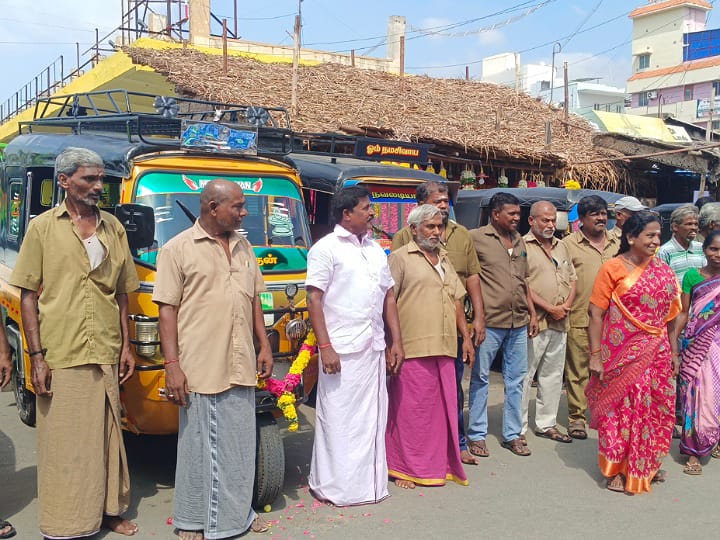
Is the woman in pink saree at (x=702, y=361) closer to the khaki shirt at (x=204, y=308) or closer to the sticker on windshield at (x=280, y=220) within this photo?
the sticker on windshield at (x=280, y=220)

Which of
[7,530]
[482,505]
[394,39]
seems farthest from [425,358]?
[394,39]

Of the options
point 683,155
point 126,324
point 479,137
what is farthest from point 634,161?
point 126,324

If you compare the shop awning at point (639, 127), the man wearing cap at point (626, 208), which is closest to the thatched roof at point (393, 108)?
the shop awning at point (639, 127)

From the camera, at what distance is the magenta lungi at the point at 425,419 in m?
4.89

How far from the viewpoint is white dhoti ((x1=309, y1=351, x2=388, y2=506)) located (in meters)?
4.52

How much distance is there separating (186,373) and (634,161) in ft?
41.8

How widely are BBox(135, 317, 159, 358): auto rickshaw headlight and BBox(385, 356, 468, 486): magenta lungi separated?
1675mm

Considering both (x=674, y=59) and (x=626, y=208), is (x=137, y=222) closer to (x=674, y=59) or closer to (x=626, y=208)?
(x=626, y=208)

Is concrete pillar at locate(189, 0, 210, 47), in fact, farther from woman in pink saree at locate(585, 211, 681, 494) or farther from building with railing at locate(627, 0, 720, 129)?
building with railing at locate(627, 0, 720, 129)

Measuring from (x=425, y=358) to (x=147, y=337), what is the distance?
184 centimetres

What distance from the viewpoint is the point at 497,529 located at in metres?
Result: 4.24

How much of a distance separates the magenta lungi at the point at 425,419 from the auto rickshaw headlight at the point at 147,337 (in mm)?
1675

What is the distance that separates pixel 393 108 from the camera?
551 inches

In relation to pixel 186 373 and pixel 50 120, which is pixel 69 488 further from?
pixel 50 120
